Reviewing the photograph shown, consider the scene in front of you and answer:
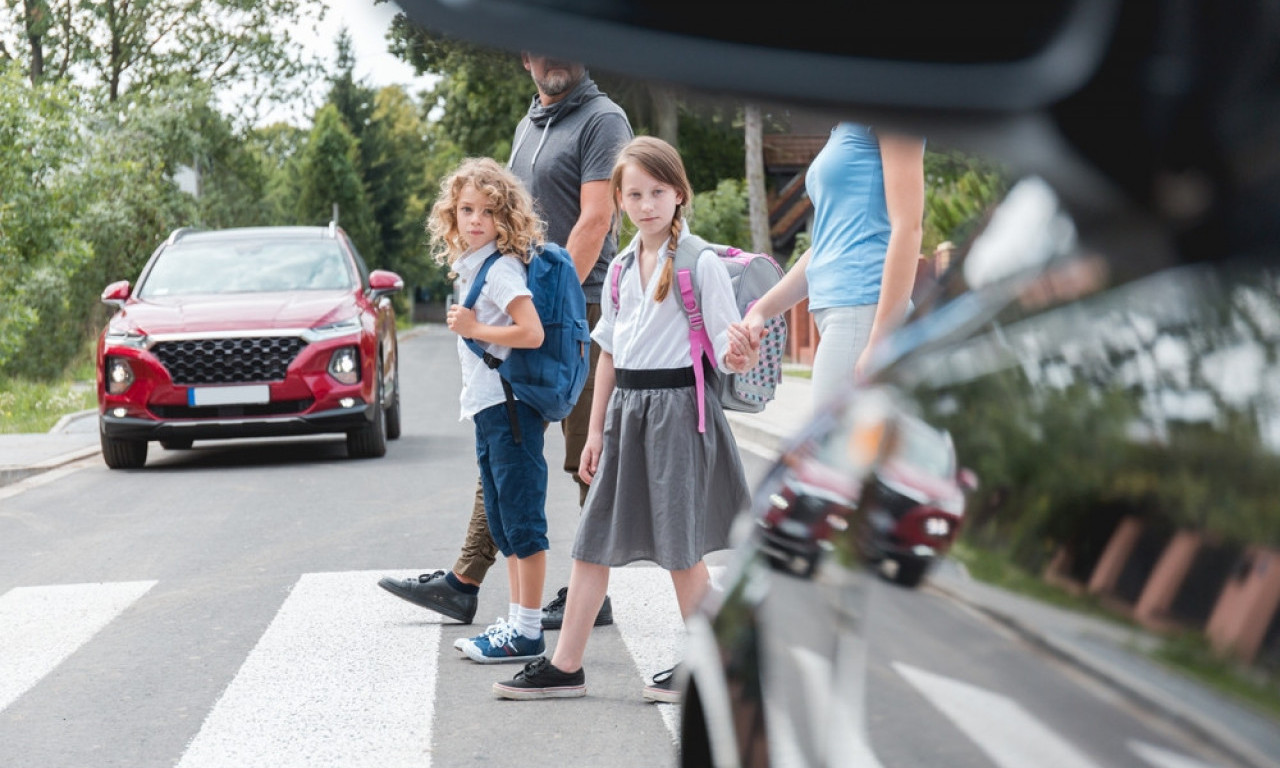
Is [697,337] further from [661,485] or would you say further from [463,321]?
[463,321]

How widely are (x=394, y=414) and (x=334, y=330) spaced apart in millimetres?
2214

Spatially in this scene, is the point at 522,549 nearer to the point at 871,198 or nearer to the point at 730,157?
the point at 871,198

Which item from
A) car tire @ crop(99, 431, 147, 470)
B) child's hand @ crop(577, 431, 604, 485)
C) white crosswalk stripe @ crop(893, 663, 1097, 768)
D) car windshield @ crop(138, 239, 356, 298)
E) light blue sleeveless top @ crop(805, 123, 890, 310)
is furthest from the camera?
car windshield @ crop(138, 239, 356, 298)

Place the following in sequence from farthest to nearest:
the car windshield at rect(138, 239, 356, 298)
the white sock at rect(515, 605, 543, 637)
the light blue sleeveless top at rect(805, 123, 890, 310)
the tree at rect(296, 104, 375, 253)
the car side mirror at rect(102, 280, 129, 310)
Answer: the tree at rect(296, 104, 375, 253) → the car windshield at rect(138, 239, 356, 298) → the car side mirror at rect(102, 280, 129, 310) → the white sock at rect(515, 605, 543, 637) → the light blue sleeveless top at rect(805, 123, 890, 310)

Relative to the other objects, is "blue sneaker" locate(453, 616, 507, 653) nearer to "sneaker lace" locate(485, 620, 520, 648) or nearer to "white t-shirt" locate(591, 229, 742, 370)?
"sneaker lace" locate(485, 620, 520, 648)

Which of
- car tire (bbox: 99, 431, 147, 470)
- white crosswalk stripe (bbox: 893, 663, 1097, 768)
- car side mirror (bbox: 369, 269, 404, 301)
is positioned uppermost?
white crosswalk stripe (bbox: 893, 663, 1097, 768)

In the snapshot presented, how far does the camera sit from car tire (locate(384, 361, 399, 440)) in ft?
45.3

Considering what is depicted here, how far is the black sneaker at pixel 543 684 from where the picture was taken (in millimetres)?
4809

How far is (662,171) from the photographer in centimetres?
469

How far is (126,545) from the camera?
27.1 ft

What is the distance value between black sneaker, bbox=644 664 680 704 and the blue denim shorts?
57cm

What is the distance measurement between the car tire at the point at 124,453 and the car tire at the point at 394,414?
2265 millimetres

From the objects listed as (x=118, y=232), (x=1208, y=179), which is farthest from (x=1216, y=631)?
(x=118, y=232)

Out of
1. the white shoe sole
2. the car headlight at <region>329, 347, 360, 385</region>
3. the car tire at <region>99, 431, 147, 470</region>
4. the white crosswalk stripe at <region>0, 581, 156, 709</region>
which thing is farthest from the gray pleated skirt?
the car tire at <region>99, 431, 147, 470</region>
